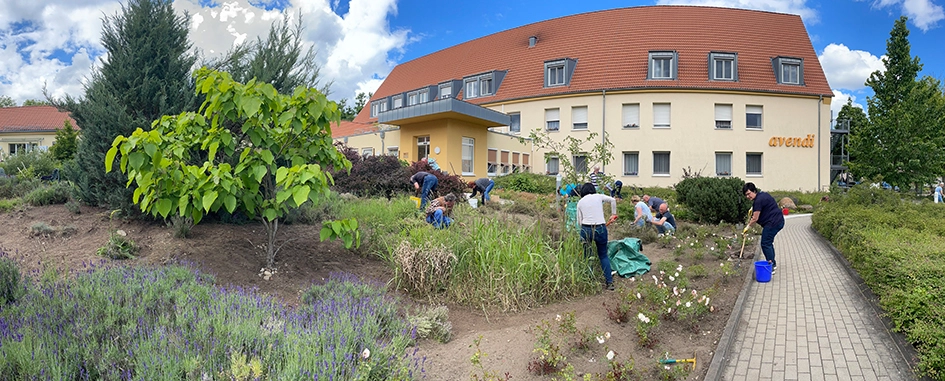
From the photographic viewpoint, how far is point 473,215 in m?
7.87

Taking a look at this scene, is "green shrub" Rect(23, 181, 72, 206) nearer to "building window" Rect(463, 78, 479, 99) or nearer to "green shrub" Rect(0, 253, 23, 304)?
"green shrub" Rect(0, 253, 23, 304)

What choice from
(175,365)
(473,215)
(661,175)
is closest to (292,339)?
(175,365)

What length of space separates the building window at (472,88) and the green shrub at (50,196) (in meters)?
28.3

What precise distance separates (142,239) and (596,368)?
20.5 ft

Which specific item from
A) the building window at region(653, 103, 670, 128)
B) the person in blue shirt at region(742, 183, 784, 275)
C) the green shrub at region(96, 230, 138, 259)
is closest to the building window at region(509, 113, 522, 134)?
the building window at region(653, 103, 670, 128)

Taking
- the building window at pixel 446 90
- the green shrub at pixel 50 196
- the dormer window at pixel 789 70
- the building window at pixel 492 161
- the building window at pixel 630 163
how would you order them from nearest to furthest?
1. the green shrub at pixel 50 196
2. the building window at pixel 492 161
3. the dormer window at pixel 789 70
4. the building window at pixel 630 163
5. the building window at pixel 446 90

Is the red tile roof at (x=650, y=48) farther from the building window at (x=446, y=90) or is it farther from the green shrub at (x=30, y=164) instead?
the green shrub at (x=30, y=164)

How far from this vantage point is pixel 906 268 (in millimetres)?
6371

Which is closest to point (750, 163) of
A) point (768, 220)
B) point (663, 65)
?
point (663, 65)

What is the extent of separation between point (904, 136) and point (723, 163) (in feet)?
28.8

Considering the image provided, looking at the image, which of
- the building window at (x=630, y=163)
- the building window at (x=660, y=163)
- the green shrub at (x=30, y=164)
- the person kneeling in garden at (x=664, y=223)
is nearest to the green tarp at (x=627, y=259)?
the person kneeling in garden at (x=664, y=223)

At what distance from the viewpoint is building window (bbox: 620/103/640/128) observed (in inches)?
1192

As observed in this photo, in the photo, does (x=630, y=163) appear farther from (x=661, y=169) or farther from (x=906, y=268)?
(x=906, y=268)

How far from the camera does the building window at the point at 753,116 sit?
29906mm
